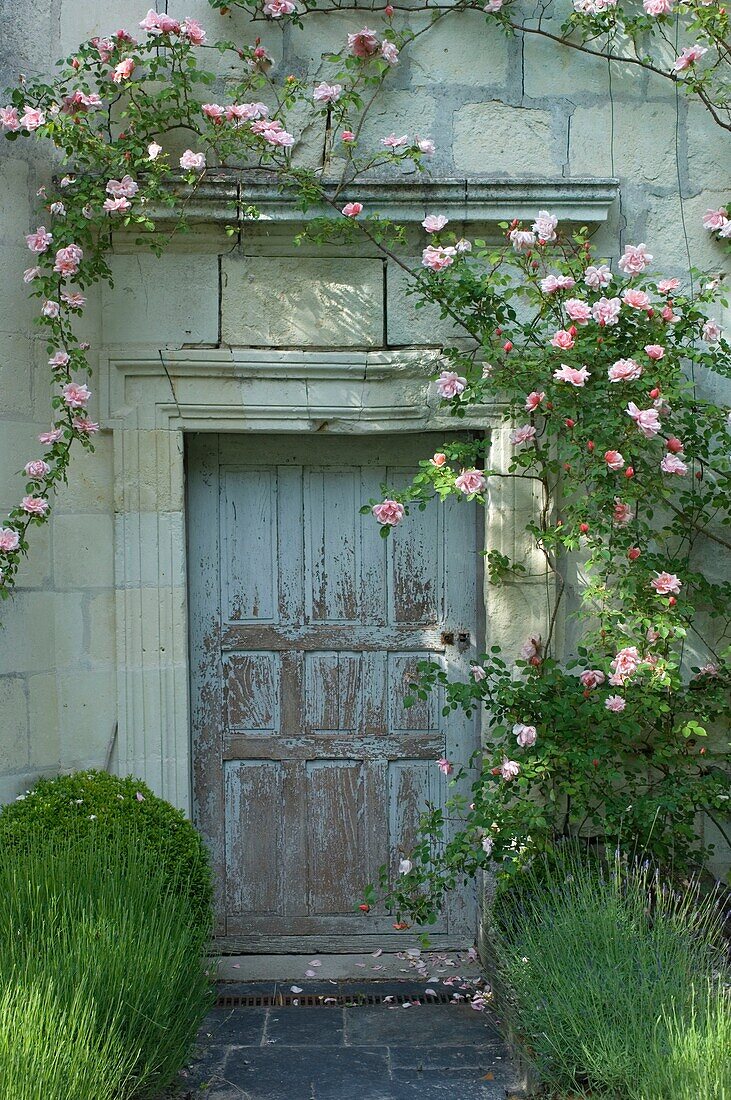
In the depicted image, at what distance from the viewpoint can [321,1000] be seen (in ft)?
12.3

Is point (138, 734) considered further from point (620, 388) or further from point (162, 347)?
point (620, 388)

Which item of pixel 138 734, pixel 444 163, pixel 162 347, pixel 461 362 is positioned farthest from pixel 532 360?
pixel 138 734

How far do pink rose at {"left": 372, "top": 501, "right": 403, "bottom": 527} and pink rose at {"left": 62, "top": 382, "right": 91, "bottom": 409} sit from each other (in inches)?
42.2

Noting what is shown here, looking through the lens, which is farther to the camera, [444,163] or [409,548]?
[409,548]

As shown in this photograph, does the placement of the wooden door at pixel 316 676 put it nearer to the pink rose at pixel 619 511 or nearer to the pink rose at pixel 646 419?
the pink rose at pixel 619 511

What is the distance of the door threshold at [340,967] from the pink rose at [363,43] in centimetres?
332

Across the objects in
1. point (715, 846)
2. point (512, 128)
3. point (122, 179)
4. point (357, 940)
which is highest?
point (512, 128)

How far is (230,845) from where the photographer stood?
13.5 feet

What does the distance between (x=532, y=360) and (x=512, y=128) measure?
0.95 metres

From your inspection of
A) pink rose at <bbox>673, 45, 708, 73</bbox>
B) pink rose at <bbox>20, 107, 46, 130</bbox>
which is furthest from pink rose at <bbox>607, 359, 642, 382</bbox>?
pink rose at <bbox>20, 107, 46, 130</bbox>

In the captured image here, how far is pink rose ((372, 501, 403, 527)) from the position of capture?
3523 millimetres

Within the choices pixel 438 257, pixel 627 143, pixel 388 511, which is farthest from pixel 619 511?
pixel 627 143

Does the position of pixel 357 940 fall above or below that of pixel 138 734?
below

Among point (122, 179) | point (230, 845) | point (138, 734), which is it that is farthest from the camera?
point (230, 845)
